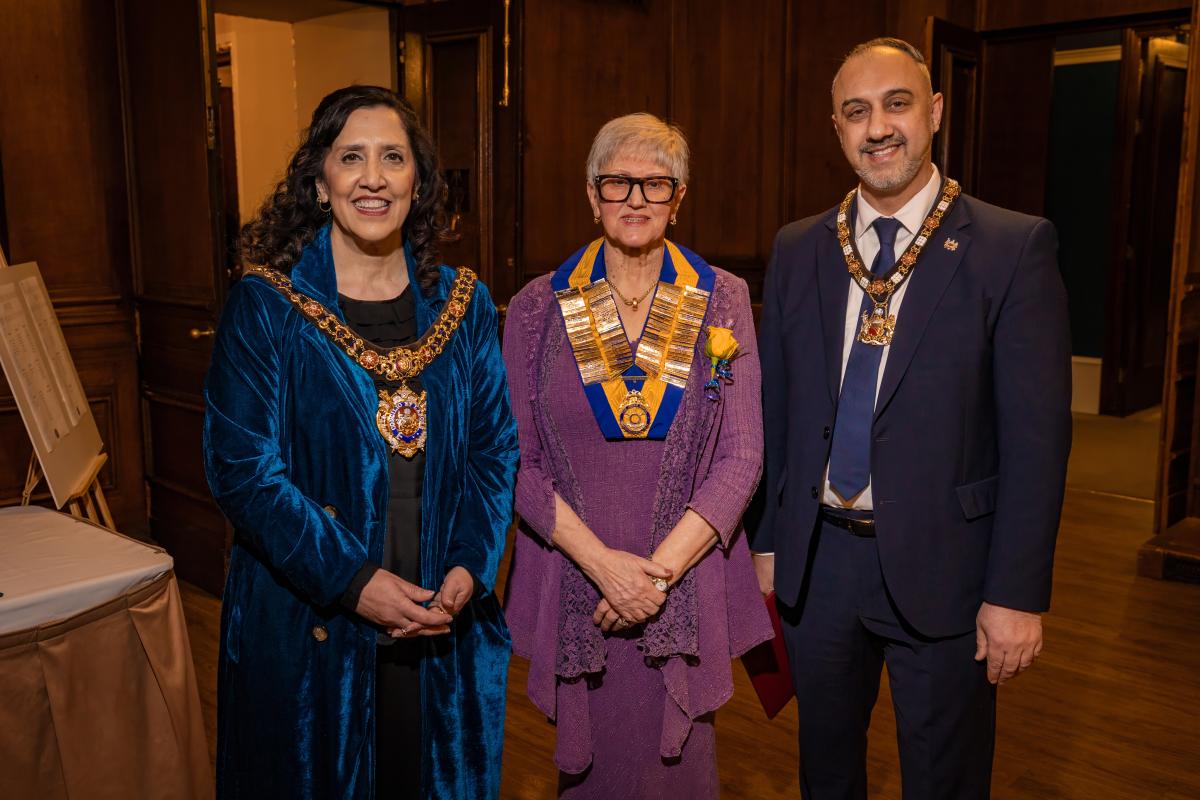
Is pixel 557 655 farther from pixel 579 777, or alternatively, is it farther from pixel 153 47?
pixel 153 47

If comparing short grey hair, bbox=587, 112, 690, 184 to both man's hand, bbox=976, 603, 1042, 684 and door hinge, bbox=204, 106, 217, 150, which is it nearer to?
man's hand, bbox=976, 603, 1042, 684

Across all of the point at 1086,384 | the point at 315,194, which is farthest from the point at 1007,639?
the point at 1086,384

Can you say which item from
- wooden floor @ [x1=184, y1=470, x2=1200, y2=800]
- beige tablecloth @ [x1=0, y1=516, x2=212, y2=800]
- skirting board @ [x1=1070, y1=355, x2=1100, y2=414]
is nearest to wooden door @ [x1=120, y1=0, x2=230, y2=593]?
wooden floor @ [x1=184, y1=470, x2=1200, y2=800]

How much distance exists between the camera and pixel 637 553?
2090mm

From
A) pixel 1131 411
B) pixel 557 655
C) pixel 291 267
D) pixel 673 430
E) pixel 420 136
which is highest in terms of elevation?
pixel 420 136

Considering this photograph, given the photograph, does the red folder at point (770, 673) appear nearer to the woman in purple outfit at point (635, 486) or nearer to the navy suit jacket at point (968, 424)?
the woman in purple outfit at point (635, 486)

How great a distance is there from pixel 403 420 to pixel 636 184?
26.0 inches

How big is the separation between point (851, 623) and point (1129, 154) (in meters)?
7.11

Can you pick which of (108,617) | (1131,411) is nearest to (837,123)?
(108,617)

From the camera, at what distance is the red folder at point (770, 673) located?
85.6 inches

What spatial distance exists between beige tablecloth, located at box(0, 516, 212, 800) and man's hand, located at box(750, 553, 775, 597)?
1.22m

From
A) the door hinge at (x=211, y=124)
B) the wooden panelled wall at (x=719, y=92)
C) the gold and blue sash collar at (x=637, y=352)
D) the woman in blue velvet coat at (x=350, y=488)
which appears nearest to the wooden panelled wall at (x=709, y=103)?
the wooden panelled wall at (x=719, y=92)

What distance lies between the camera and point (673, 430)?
2.07 m

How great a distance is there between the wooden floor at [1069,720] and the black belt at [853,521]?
116 centimetres
